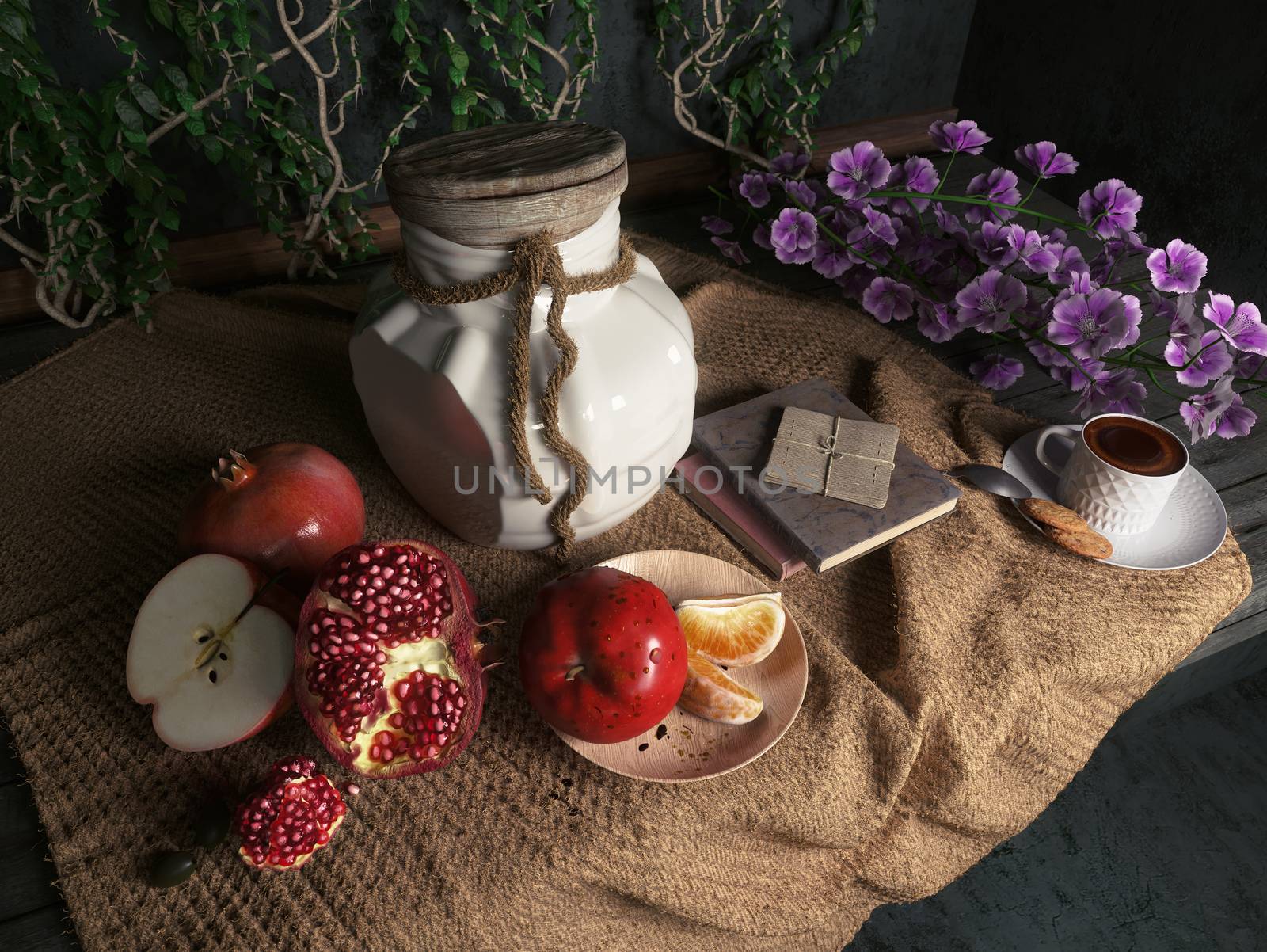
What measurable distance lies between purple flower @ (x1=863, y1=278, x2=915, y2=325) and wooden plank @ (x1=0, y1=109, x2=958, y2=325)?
53cm

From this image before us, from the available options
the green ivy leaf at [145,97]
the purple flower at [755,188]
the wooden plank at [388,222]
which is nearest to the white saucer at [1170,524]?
the purple flower at [755,188]

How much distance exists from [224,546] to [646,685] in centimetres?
39

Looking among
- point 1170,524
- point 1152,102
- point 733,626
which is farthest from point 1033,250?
point 1152,102

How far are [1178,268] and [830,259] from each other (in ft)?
1.43

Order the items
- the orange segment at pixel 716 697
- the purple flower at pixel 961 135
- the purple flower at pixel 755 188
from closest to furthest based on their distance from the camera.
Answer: the orange segment at pixel 716 697 < the purple flower at pixel 961 135 < the purple flower at pixel 755 188

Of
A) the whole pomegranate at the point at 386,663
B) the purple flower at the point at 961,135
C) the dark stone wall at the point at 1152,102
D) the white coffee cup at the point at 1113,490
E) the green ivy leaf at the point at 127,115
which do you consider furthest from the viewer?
the dark stone wall at the point at 1152,102

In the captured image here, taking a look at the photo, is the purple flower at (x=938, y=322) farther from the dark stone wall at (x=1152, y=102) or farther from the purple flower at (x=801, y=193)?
the dark stone wall at (x=1152, y=102)

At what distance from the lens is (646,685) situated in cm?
64

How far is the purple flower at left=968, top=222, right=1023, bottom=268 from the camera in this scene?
105 centimetres

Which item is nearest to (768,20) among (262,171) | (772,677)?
(262,171)

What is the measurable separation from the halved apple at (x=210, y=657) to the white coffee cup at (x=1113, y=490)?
2.62 feet

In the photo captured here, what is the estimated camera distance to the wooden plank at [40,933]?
2.11 feet

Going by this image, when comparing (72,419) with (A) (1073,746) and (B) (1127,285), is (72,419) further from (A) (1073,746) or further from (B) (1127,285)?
(B) (1127,285)

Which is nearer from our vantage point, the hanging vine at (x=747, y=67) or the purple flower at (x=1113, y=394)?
the purple flower at (x=1113, y=394)
